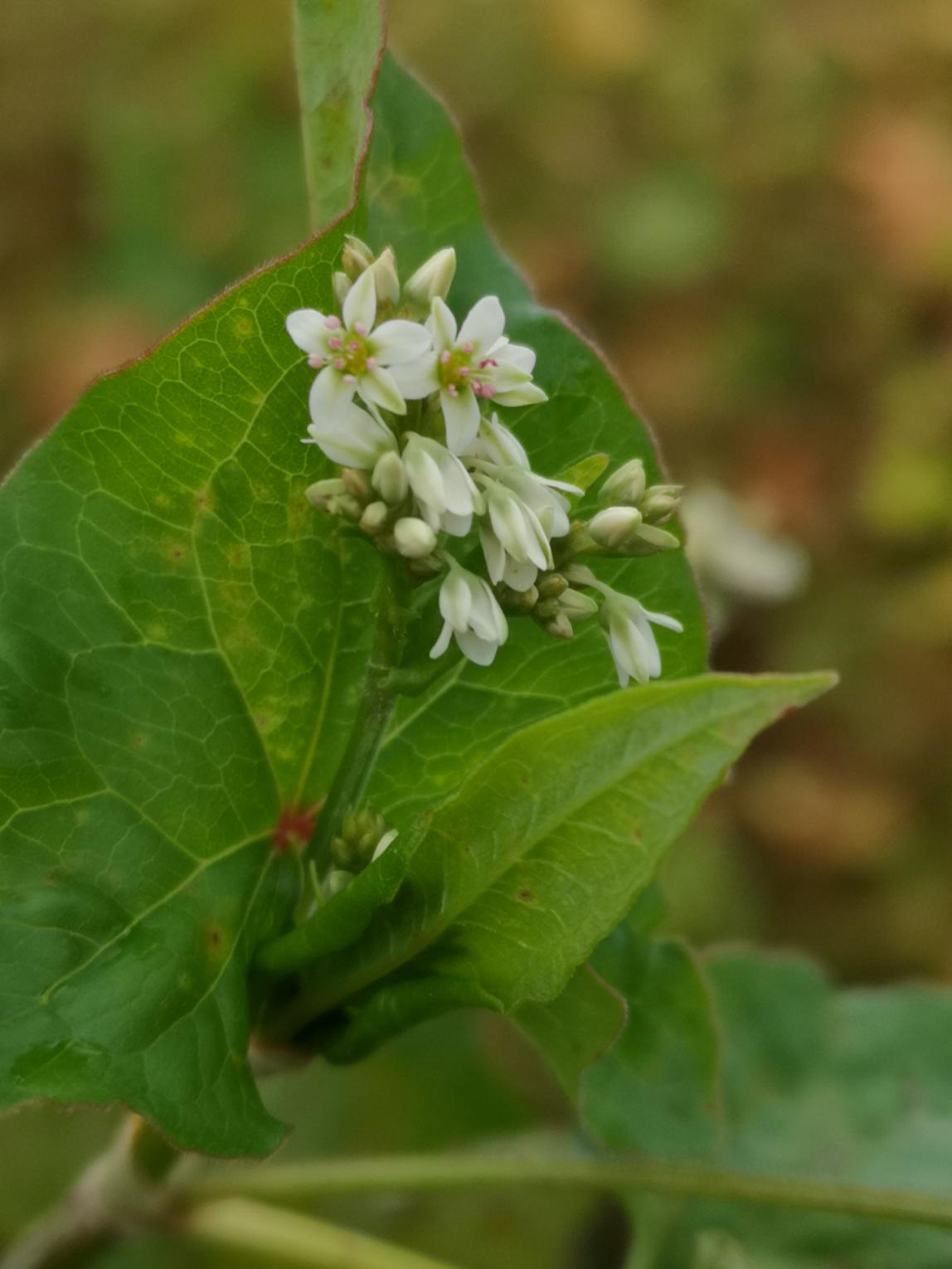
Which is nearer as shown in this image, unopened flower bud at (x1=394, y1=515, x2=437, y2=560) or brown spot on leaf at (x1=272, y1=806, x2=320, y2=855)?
unopened flower bud at (x1=394, y1=515, x2=437, y2=560)

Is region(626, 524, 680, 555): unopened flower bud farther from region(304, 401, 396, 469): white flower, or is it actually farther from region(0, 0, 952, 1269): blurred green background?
region(0, 0, 952, 1269): blurred green background

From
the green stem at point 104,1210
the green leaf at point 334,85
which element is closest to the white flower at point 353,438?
the green leaf at point 334,85

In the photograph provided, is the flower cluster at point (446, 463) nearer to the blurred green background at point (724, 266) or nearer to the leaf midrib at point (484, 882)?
the leaf midrib at point (484, 882)

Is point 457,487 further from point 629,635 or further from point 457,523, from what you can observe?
point 629,635

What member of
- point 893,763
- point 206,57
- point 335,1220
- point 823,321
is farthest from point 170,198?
point 335,1220

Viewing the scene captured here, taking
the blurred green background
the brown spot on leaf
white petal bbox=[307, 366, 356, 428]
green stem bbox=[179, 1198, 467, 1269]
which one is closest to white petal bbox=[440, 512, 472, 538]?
white petal bbox=[307, 366, 356, 428]
